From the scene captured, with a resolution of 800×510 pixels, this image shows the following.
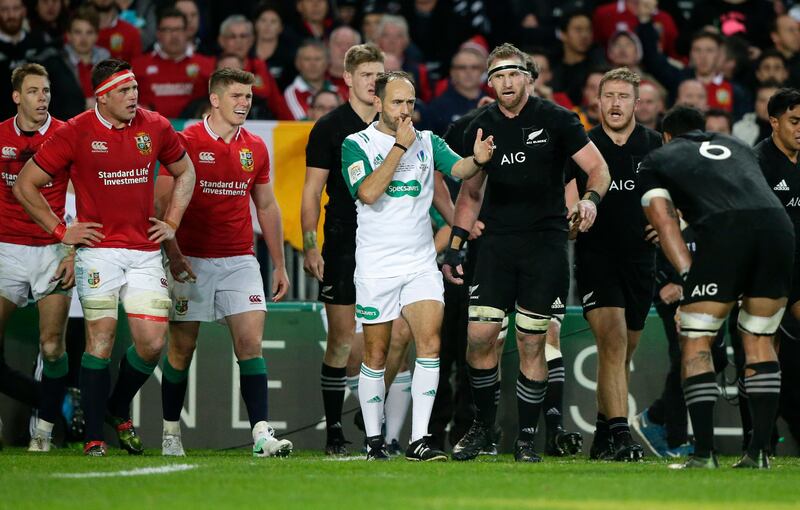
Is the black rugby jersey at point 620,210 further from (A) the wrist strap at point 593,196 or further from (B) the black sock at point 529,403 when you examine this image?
(B) the black sock at point 529,403

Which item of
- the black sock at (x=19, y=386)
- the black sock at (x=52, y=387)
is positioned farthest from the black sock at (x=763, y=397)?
the black sock at (x=19, y=386)

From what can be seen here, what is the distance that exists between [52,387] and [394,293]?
287 centimetres

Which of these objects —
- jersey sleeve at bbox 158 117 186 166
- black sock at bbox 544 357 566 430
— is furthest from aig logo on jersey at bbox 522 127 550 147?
jersey sleeve at bbox 158 117 186 166

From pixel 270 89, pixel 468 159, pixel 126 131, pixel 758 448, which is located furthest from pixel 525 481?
pixel 270 89

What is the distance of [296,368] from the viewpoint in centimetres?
1173

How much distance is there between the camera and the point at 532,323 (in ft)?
29.7

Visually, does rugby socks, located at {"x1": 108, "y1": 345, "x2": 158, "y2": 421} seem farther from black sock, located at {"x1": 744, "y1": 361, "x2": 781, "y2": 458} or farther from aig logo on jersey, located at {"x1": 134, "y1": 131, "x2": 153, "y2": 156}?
black sock, located at {"x1": 744, "y1": 361, "x2": 781, "y2": 458}

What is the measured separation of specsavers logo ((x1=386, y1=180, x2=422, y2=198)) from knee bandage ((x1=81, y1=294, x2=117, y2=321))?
204 centimetres

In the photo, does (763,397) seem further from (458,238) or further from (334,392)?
(334,392)

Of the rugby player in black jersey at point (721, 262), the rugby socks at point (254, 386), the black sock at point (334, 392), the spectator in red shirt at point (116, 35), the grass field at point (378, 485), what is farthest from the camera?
the spectator in red shirt at point (116, 35)

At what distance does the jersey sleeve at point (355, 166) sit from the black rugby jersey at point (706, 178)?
179cm

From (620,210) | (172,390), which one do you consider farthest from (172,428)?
(620,210)

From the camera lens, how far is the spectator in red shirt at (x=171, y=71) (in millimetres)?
14180

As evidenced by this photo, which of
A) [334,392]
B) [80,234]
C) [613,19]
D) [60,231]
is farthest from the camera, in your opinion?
[613,19]
